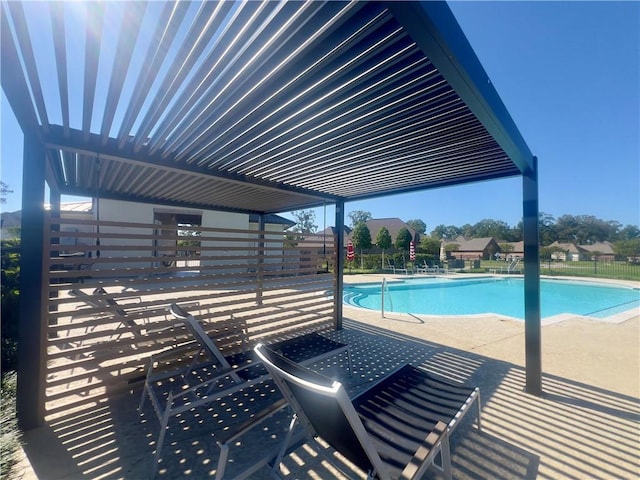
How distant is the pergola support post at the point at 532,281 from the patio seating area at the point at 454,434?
33 centimetres

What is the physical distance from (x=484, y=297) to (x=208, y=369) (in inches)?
651

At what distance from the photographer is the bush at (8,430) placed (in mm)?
1938

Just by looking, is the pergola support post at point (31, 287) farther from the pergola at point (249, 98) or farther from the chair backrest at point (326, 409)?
the chair backrest at point (326, 409)

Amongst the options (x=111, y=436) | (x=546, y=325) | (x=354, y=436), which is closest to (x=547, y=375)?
(x=546, y=325)

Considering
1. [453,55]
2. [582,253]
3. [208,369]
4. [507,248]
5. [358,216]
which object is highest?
[358,216]

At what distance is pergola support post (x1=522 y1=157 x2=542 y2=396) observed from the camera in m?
3.53

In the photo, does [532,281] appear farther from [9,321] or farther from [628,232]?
[628,232]

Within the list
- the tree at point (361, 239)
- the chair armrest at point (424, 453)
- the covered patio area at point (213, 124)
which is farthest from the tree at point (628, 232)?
the chair armrest at point (424, 453)

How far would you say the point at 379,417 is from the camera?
219 cm

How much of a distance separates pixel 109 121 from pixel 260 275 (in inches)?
142

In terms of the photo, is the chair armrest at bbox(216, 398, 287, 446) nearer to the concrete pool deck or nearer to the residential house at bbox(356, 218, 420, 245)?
the concrete pool deck

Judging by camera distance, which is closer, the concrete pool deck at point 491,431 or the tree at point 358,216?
the concrete pool deck at point 491,431

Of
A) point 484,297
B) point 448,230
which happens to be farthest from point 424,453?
point 448,230

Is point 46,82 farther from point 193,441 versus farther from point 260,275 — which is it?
Answer: point 260,275
